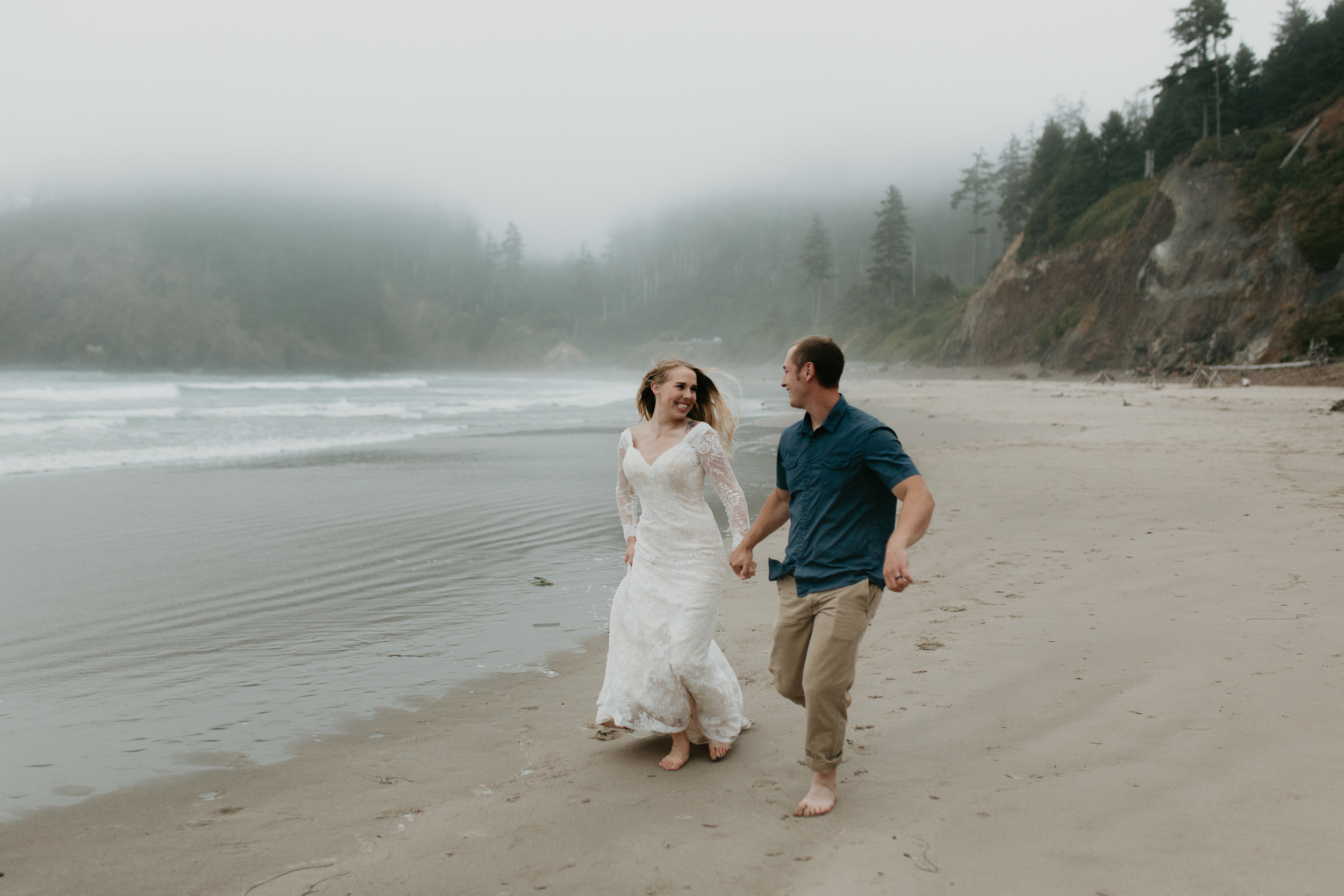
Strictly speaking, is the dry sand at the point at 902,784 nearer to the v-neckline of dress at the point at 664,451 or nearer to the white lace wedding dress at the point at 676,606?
the white lace wedding dress at the point at 676,606

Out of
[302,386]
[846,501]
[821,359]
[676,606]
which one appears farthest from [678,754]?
[302,386]

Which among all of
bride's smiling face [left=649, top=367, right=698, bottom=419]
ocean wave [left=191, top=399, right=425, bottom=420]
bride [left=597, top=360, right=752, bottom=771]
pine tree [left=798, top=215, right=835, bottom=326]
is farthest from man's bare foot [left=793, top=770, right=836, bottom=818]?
pine tree [left=798, top=215, right=835, bottom=326]

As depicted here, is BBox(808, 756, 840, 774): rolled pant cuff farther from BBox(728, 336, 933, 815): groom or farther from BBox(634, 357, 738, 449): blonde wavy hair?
BBox(634, 357, 738, 449): blonde wavy hair

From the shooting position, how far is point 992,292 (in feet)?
151

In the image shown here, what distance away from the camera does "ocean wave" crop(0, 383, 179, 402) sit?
33.8 meters

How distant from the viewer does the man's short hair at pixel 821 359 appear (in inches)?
116

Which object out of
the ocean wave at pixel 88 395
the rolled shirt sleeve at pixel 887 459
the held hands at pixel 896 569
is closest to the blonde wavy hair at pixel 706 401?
the rolled shirt sleeve at pixel 887 459

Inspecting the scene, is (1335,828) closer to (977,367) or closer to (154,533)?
(154,533)

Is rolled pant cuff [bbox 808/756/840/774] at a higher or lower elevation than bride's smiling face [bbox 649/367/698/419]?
lower

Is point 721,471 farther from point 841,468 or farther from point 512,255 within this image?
point 512,255

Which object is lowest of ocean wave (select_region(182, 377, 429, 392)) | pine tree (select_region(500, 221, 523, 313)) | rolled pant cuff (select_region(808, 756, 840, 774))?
rolled pant cuff (select_region(808, 756, 840, 774))

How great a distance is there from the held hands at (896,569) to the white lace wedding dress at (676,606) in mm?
819

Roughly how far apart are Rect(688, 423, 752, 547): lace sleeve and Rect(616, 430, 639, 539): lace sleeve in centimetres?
33

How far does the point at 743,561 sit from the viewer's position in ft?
10.6
